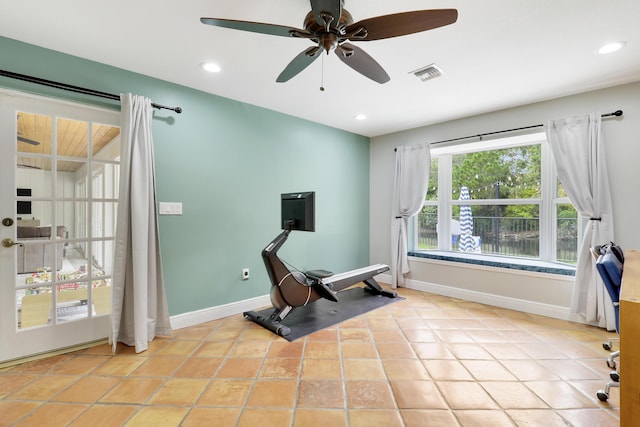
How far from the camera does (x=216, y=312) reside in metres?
3.02

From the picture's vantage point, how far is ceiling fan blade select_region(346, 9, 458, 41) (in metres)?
1.32

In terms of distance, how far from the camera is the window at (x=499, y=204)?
340cm

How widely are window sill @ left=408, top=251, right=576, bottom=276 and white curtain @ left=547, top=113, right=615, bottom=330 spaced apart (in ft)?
0.70

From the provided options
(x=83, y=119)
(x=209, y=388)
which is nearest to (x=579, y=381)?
(x=209, y=388)

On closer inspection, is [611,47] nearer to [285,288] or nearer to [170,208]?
[285,288]

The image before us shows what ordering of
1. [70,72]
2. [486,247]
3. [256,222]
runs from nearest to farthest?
[70,72]
[256,222]
[486,247]

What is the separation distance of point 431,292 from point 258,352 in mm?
2695

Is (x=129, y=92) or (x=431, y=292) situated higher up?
(x=129, y=92)

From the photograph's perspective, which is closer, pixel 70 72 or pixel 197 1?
pixel 197 1

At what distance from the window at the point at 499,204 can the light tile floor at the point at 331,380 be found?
1084mm

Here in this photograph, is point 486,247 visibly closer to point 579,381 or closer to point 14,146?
point 579,381

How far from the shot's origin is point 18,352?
212cm

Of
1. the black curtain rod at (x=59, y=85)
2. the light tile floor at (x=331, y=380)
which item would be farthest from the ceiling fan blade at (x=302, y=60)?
the light tile floor at (x=331, y=380)

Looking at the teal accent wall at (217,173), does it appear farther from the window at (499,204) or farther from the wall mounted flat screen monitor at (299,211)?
the window at (499,204)
